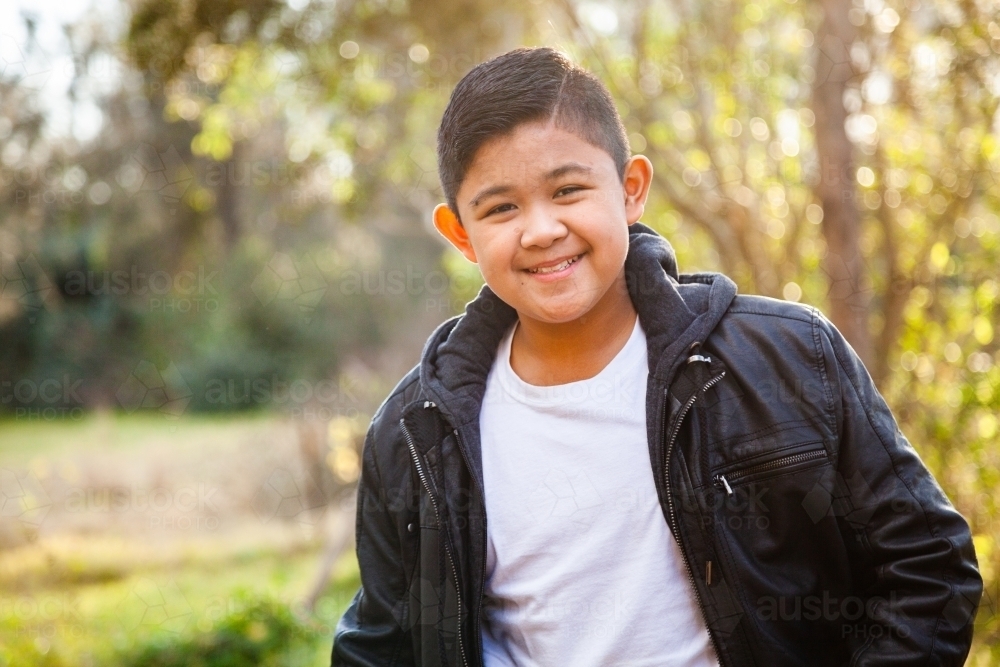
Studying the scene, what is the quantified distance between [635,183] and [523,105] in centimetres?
35

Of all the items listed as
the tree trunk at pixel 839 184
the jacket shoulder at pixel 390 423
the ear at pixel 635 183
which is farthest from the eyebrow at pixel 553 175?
the tree trunk at pixel 839 184

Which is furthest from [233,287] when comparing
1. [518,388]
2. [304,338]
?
[518,388]

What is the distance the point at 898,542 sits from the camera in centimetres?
168

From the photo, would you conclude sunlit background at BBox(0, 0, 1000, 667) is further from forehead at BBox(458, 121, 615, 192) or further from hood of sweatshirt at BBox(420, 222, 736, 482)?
forehead at BBox(458, 121, 615, 192)

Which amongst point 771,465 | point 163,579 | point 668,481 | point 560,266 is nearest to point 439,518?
point 668,481

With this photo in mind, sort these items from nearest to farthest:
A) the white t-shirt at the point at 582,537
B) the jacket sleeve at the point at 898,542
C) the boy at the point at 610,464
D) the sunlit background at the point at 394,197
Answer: the jacket sleeve at the point at 898,542, the boy at the point at 610,464, the white t-shirt at the point at 582,537, the sunlit background at the point at 394,197

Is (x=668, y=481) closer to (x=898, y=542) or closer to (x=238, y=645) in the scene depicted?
(x=898, y=542)

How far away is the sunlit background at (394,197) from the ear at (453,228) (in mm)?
1904

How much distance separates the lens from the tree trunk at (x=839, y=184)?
3.48m

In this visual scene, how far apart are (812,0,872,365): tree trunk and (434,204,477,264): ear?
6.24 ft

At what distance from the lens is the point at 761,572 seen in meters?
1.78

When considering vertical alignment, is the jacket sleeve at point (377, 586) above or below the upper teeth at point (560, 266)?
below

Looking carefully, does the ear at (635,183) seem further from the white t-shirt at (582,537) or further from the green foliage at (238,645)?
the green foliage at (238,645)

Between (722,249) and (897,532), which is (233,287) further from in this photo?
(897,532)
